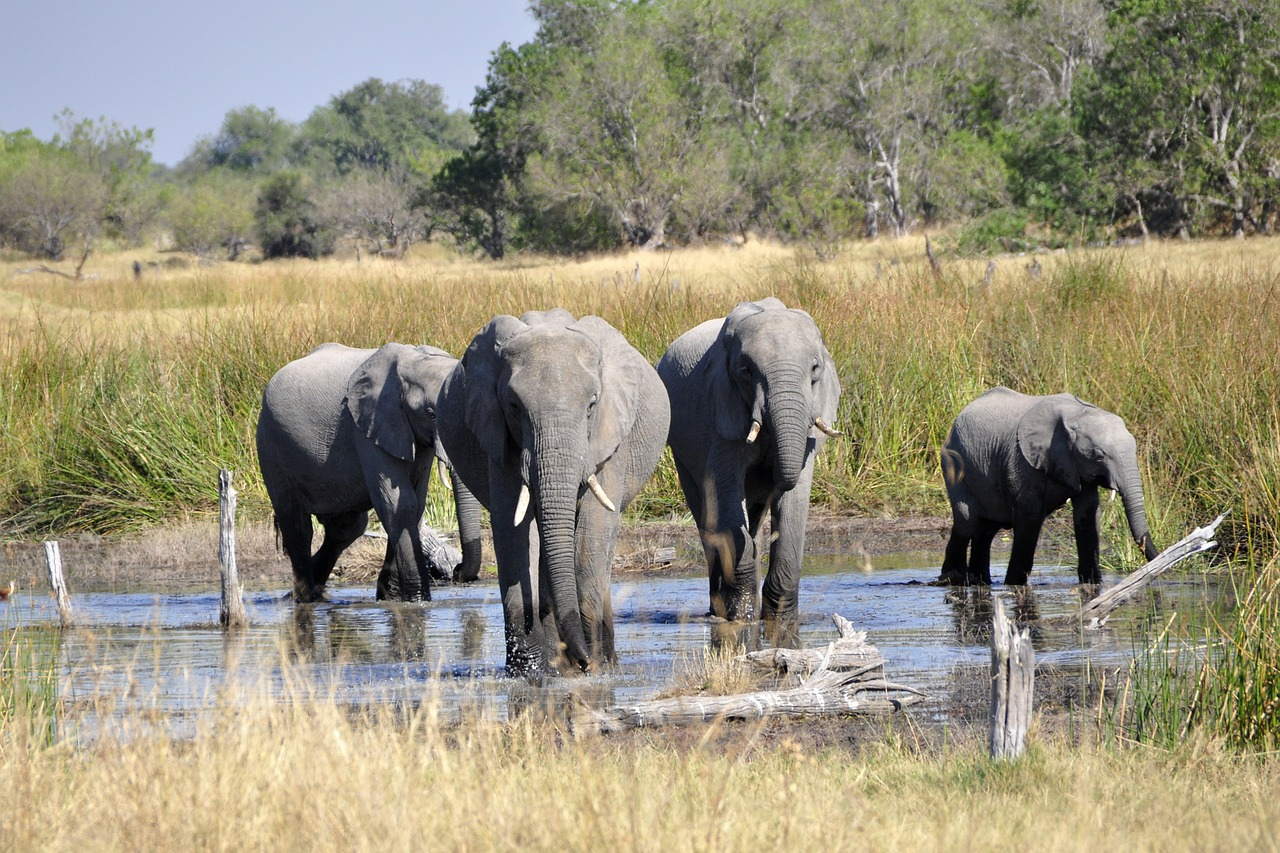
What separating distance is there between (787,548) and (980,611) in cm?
131

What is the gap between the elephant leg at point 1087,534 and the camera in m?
10.8

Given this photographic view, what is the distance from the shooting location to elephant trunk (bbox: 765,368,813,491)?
28.1ft

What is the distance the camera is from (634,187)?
54.1 m

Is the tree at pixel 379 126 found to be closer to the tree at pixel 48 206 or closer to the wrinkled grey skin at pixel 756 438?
the tree at pixel 48 206

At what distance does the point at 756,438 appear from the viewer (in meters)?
8.82

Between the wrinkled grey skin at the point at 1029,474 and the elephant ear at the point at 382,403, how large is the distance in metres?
3.71

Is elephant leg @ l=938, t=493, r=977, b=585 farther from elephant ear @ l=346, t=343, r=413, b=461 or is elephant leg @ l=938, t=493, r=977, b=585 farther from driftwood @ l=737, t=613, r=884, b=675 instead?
driftwood @ l=737, t=613, r=884, b=675

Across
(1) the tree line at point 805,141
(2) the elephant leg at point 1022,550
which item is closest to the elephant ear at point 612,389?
(2) the elephant leg at point 1022,550

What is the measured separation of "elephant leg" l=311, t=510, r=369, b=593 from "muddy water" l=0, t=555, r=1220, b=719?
279 millimetres

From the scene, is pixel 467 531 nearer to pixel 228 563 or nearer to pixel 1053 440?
pixel 228 563

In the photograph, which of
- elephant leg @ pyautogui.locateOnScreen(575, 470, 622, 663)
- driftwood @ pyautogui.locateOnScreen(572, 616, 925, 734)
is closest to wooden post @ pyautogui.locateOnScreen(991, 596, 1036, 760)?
driftwood @ pyautogui.locateOnScreen(572, 616, 925, 734)

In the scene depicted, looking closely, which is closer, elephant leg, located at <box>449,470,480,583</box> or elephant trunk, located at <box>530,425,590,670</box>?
elephant trunk, located at <box>530,425,590,670</box>

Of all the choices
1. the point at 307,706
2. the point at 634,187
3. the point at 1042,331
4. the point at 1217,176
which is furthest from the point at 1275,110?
the point at 307,706

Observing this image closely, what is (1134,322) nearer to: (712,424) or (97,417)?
(712,424)
